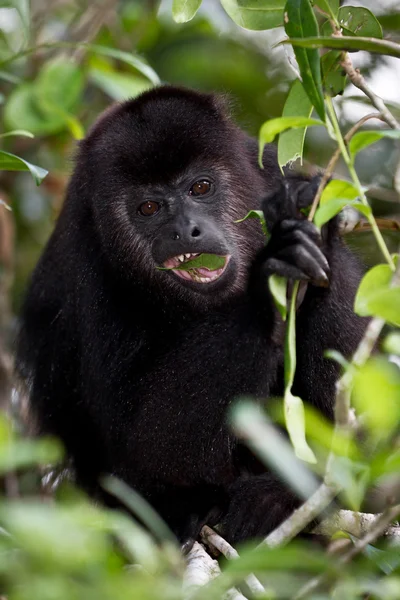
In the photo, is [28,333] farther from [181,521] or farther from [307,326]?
[307,326]

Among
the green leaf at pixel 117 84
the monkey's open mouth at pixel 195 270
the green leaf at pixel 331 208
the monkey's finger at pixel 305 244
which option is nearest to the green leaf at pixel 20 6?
the monkey's open mouth at pixel 195 270

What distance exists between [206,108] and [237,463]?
1982 millimetres

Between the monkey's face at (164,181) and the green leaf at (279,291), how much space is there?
4.01 feet

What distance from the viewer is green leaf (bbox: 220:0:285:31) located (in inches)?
140

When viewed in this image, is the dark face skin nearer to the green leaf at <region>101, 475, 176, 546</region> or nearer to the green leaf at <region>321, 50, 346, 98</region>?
the green leaf at <region>321, 50, 346, 98</region>

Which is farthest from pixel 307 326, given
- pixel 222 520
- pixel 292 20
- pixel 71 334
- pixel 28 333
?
pixel 28 333

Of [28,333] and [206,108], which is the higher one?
[206,108]

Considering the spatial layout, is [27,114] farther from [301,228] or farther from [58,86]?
[301,228]

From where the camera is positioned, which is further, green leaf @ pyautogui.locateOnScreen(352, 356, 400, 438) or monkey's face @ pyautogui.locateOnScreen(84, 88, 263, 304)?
monkey's face @ pyautogui.locateOnScreen(84, 88, 263, 304)

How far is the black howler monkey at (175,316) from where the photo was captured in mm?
4383

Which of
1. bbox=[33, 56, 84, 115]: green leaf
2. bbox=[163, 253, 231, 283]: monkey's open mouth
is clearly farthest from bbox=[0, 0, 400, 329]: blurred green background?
bbox=[163, 253, 231, 283]: monkey's open mouth

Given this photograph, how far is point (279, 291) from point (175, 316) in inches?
71.5

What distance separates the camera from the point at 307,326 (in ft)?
13.9

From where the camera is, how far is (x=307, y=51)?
309 cm
